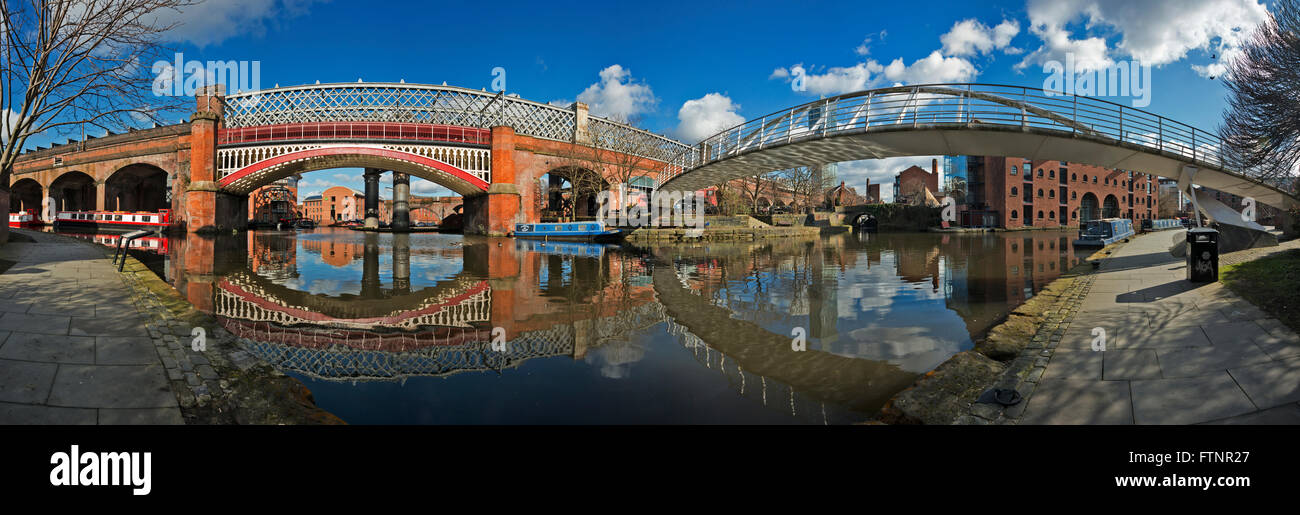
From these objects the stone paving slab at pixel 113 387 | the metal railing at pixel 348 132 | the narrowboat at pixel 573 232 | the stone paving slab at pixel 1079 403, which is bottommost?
the stone paving slab at pixel 1079 403

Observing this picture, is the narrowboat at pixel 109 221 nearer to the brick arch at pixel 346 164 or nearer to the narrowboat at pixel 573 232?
the brick arch at pixel 346 164

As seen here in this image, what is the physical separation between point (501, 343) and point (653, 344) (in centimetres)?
180

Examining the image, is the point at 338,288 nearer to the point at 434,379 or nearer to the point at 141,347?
the point at 141,347

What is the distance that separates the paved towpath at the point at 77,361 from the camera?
10.6ft

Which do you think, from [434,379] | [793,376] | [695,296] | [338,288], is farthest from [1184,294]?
[338,288]

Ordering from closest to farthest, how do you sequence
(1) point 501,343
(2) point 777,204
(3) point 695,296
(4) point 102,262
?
(1) point 501,343, (3) point 695,296, (4) point 102,262, (2) point 777,204

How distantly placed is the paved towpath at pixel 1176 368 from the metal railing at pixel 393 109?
39.3m

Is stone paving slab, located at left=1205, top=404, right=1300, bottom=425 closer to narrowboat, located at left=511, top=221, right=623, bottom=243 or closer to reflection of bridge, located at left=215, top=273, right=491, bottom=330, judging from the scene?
reflection of bridge, located at left=215, top=273, right=491, bottom=330

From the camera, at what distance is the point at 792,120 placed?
595 inches

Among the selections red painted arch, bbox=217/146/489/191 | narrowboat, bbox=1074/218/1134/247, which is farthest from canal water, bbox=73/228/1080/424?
red painted arch, bbox=217/146/489/191

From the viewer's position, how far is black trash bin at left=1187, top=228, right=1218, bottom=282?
7251 millimetres

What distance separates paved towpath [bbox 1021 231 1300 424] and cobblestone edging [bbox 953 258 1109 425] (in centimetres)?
7

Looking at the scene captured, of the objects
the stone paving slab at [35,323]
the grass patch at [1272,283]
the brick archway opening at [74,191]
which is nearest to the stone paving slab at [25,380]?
the stone paving slab at [35,323]

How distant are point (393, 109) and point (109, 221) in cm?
2113
